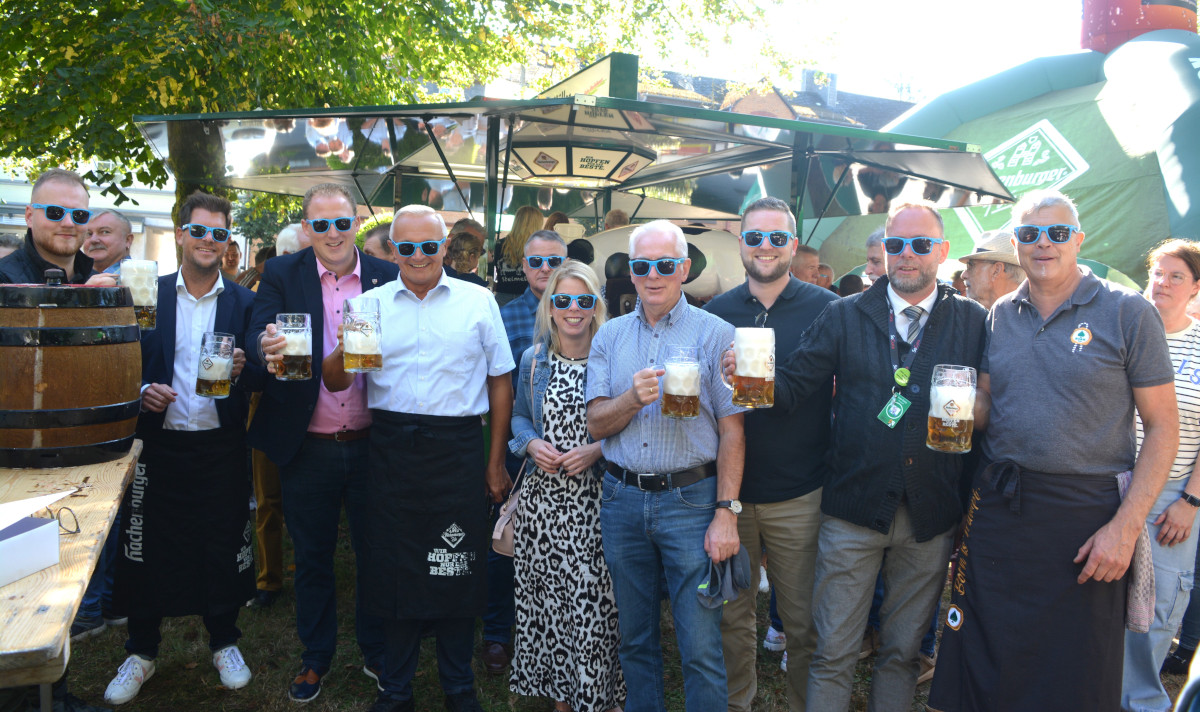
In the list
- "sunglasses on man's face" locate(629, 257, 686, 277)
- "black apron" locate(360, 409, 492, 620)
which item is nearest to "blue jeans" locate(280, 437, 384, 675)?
"black apron" locate(360, 409, 492, 620)

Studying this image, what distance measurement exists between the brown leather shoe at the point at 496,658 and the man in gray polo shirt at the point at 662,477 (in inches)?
41.1

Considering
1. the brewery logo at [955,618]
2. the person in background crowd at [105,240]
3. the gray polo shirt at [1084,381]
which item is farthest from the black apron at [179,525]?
the gray polo shirt at [1084,381]

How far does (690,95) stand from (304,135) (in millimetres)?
28879

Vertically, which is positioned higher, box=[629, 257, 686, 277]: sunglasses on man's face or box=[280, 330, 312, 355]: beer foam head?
box=[629, 257, 686, 277]: sunglasses on man's face

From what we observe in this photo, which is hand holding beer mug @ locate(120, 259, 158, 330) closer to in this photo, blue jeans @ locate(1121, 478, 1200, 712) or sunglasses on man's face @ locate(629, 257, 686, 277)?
sunglasses on man's face @ locate(629, 257, 686, 277)

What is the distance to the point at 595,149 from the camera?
6.32m

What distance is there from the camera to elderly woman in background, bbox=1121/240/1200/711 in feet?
11.1

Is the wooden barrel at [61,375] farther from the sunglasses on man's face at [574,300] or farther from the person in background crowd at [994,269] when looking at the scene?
the person in background crowd at [994,269]

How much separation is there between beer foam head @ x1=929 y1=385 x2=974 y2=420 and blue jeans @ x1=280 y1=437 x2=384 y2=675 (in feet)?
7.61

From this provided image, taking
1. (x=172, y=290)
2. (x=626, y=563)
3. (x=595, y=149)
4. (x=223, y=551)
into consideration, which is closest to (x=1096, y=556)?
(x=626, y=563)

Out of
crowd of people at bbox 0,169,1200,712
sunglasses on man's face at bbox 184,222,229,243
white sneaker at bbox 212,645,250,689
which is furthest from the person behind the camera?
white sneaker at bbox 212,645,250,689

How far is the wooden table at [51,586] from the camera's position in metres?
1.50

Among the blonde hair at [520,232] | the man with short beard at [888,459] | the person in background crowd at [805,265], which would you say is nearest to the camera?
the man with short beard at [888,459]

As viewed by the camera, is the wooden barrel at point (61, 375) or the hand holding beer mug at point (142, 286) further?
the hand holding beer mug at point (142, 286)
